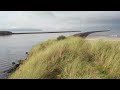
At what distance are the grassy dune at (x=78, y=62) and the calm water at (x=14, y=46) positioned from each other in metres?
0.94

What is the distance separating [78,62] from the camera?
7867mm

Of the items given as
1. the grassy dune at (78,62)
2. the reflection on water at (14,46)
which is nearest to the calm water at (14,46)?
the reflection on water at (14,46)

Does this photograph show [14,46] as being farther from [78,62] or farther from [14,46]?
[78,62]

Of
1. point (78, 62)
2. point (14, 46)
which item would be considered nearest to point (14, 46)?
point (14, 46)

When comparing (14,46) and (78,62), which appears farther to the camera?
(14,46)

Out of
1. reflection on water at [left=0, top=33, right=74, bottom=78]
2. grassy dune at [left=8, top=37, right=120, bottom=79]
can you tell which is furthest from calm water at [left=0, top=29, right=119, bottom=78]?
grassy dune at [left=8, top=37, right=120, bottom=79]

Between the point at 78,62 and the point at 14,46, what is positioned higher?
the point at 78,62

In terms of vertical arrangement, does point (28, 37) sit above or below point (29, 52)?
above

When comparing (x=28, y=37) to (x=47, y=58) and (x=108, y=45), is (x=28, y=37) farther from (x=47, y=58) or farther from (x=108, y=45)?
(x=108, y=45)

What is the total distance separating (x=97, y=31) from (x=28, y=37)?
227 cm

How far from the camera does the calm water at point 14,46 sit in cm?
938
